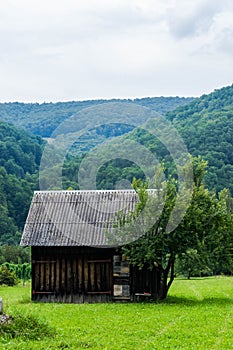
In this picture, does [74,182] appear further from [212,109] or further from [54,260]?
[212,109]

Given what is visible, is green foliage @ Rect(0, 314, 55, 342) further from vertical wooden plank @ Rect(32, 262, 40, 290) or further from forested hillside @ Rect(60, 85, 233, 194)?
forested hillside @ Rect(60, 85, 233, 194)

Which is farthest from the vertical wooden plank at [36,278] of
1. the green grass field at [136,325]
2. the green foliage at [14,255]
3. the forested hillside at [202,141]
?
the green foliage at [14,255]

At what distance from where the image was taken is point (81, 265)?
27734 millimetres

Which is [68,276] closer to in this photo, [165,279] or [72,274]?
[72,274]

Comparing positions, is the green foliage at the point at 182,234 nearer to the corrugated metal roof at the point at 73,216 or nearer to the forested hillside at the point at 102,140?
the corrugated metal roof at the point at 73,216

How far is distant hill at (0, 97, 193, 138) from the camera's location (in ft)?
273

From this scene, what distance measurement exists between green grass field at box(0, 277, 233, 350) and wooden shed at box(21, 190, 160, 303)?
1.73 meters

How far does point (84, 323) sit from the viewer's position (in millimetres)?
18969

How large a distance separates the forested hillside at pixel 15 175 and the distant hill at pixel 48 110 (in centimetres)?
259

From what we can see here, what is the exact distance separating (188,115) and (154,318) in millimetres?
68408

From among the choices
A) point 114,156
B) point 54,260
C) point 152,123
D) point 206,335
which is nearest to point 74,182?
point 114,156

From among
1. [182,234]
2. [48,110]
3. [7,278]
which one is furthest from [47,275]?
[48,110]

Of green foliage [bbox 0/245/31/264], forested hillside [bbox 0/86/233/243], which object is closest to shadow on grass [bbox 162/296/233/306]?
forested hillside [bbox 0/86/233/243]

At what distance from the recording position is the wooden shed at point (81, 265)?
1080 inches
